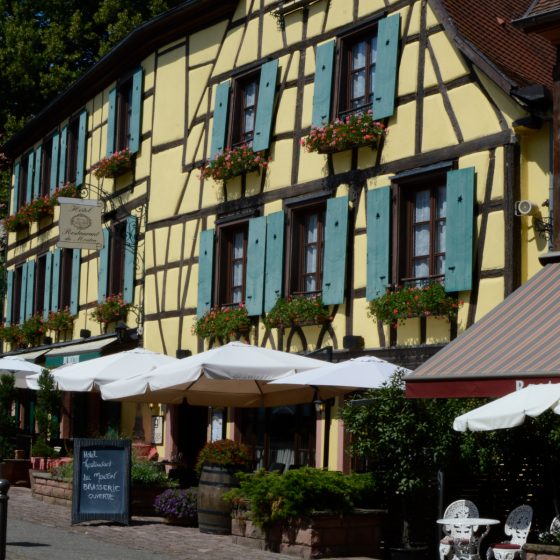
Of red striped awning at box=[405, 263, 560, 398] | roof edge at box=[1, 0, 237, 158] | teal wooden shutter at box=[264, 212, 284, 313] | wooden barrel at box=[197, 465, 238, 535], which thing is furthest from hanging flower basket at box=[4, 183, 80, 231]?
red striped awning at box=[405, 263, 560, 398]

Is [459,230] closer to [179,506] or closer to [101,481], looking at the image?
[179,506]

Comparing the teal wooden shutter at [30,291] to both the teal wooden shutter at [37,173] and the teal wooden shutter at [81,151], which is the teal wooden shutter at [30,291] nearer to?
the teal wooden shutter at [37,173]

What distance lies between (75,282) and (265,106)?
27.3ft

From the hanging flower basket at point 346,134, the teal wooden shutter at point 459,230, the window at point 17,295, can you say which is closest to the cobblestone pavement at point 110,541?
the teal wooden shutter at point 459,230

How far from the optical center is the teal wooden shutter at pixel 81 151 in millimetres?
25344

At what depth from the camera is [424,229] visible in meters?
15.6

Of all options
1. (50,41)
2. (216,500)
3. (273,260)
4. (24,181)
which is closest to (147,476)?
(216,500)

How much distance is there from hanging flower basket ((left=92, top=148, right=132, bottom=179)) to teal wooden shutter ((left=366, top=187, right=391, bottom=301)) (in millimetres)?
7644

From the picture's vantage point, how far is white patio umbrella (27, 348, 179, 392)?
1761 cm

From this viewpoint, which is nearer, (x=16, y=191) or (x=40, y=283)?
(x=40, y=283)

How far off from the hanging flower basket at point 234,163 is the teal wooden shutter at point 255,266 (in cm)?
83

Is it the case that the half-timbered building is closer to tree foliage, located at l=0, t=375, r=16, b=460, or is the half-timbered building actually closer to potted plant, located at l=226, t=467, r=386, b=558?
tree foliage, located at l=0, t=375, r=16, b=460

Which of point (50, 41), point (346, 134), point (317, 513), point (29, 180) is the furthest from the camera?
point (50, 41)

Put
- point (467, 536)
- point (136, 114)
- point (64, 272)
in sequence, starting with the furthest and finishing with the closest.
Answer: point (64, 272), point (136, 114), point (467, 536)
